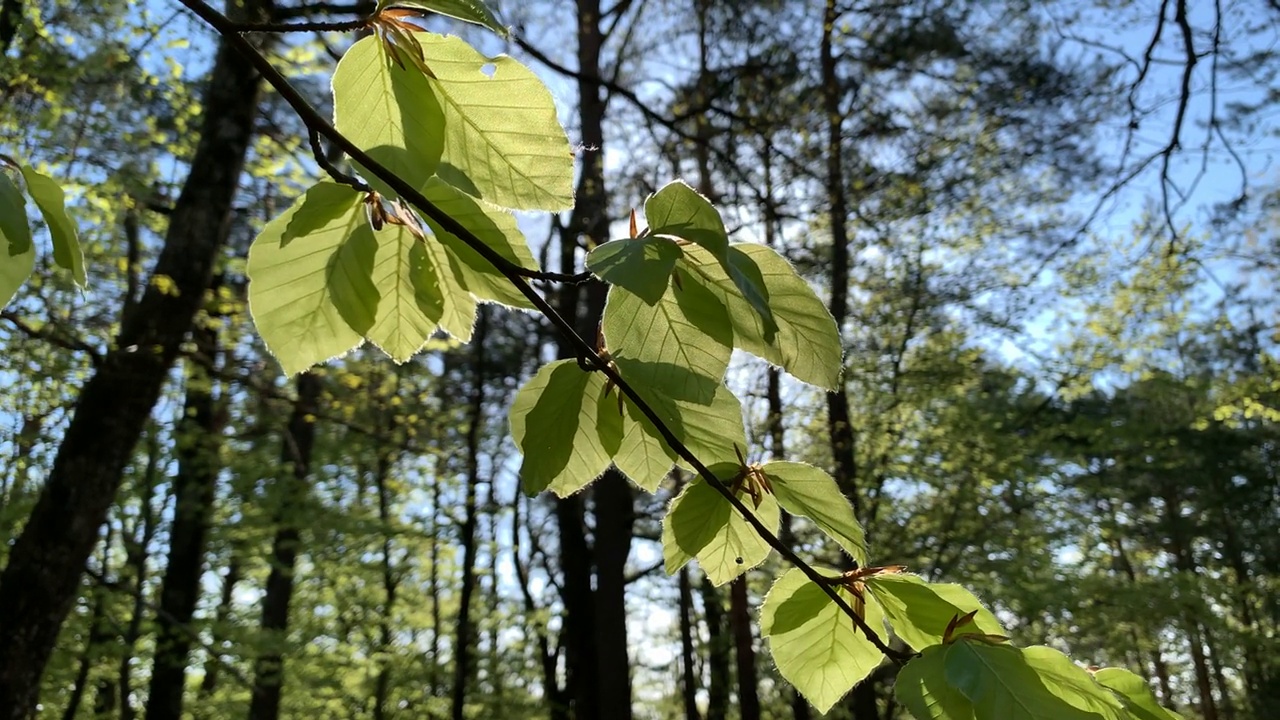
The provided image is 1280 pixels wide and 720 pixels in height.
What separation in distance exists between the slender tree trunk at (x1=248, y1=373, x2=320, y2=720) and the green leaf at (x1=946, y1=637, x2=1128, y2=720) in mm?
6176

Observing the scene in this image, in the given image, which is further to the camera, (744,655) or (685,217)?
(744,655)

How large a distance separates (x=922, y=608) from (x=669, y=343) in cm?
21

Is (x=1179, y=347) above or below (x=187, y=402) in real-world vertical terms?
above

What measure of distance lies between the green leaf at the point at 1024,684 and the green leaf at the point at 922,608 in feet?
0.10

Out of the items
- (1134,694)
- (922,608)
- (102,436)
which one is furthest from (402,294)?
(102,436)

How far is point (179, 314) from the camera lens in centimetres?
244

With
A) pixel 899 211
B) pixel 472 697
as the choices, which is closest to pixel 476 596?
pixel 472 697

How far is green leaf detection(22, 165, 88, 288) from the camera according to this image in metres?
0.45

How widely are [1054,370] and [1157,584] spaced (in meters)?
2.61

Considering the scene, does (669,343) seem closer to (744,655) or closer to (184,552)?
(744,655)

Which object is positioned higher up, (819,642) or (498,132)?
(498,132)

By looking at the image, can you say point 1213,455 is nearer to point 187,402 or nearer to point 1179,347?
point 1179,347

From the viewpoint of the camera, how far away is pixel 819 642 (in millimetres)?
500

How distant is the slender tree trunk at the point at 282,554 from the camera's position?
6664 mm
